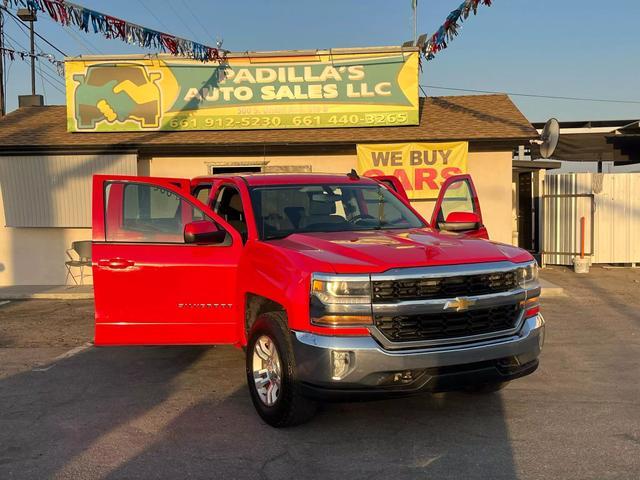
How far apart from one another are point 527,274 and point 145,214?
3388mm

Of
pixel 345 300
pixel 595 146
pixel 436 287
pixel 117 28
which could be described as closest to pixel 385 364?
pixel 345 300

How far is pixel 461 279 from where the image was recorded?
3973 millimetres

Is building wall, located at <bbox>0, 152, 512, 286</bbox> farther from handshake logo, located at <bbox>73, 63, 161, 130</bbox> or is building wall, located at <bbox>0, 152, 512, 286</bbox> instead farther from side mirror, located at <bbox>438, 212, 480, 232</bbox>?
side mirror, located at <bbox>438, 212, 480, 232</bbox>

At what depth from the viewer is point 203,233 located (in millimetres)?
4898

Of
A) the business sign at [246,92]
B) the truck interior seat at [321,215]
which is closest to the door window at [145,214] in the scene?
the truck interior seat at [321,215]

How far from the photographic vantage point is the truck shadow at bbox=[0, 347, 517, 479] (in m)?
3.71

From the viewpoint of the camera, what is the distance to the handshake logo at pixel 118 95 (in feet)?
39.6

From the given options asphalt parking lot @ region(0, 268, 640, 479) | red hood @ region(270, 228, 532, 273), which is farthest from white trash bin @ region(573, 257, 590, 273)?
red hood @ region(270, 228, 532, 273)

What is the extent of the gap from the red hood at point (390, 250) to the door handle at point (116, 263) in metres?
1.38

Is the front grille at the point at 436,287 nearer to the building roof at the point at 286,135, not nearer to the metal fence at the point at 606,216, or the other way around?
the building roof at the point at 286,135

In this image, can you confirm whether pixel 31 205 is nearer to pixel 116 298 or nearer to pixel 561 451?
pixel 116 298

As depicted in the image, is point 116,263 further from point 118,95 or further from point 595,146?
point 595,146

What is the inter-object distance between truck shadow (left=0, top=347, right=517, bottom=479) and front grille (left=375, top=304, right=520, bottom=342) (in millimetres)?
764

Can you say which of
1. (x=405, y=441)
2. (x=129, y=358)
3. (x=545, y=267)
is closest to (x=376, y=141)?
(x=545, y=267)
